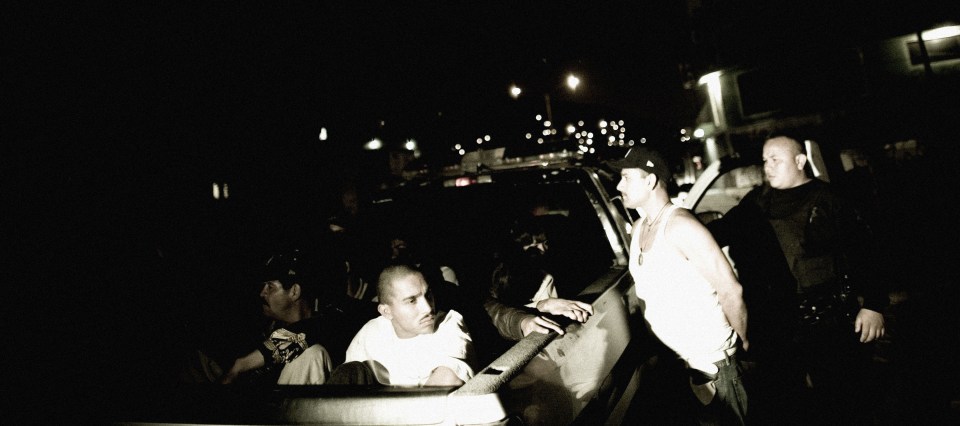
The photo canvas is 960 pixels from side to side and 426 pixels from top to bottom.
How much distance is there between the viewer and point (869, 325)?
116 inches

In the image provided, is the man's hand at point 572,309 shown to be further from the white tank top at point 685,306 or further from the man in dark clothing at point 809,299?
the man in dark clothing at point 809,299

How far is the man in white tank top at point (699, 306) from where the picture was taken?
2.34 meters

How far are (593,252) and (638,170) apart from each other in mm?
1764

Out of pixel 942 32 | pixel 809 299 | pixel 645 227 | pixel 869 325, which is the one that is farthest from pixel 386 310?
pixel 942 32

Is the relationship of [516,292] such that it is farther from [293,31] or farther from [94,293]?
[293,31]

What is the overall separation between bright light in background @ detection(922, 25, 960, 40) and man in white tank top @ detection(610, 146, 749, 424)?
20.7 meters

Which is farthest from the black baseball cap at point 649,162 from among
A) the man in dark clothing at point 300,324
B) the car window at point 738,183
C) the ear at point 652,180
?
the car window at point 738,183

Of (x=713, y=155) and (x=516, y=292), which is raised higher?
(x=713, y=155)

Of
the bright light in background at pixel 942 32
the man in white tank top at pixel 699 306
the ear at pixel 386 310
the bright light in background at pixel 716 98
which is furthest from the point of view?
the bright light in background at pixel 716 98

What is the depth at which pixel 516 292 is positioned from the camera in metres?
3.23

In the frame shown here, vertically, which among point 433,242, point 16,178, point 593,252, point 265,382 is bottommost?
point 265,382

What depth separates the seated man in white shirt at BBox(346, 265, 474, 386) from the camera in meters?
2.41

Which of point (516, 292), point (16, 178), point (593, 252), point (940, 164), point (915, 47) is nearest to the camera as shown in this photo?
point (516, 292)

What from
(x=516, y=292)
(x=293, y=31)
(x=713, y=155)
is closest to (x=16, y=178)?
(x=293, y=31)
